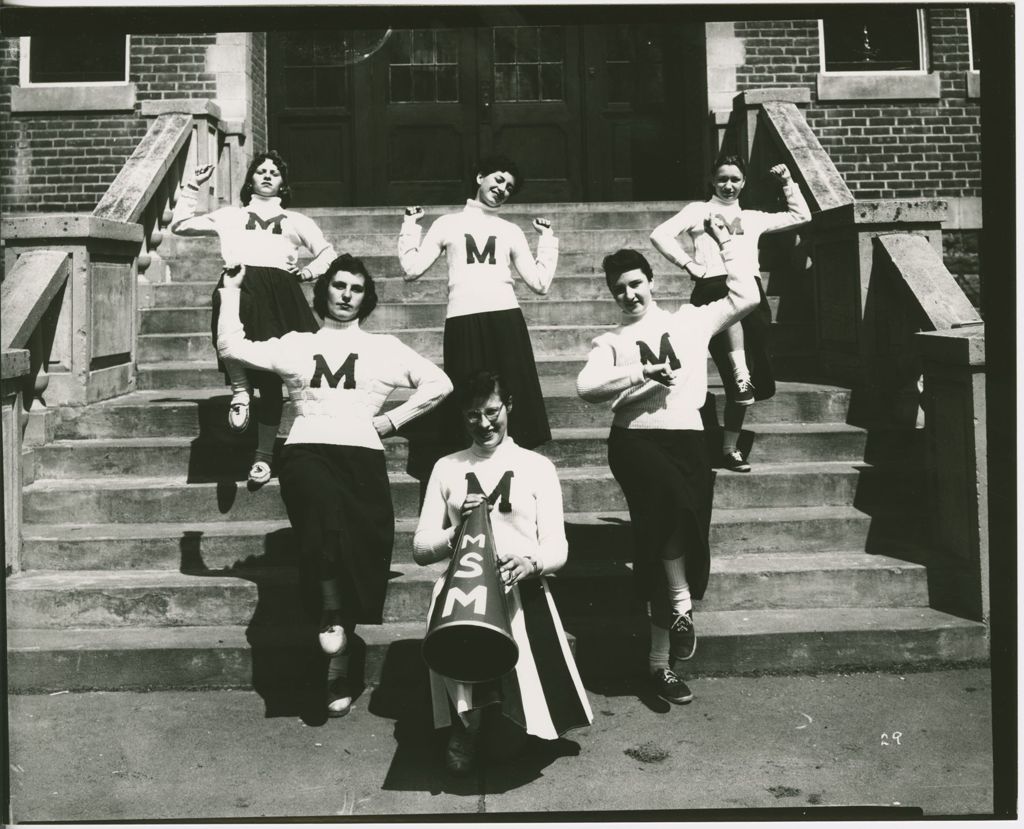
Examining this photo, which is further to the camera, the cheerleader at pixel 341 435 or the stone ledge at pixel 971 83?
the stone ledge at pixel 971 83

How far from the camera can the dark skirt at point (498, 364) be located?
5.46 meters

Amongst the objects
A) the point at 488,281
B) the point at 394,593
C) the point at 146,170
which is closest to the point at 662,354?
the point at 488,281

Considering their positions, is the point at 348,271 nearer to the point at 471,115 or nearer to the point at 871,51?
the point at 471,115

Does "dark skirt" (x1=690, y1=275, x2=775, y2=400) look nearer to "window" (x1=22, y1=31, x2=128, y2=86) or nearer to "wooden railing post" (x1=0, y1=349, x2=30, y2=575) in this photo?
"wooden railing post" (x1=0, y1=349, x2=30, y2=575)

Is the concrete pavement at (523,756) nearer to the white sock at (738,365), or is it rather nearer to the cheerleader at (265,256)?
the cheerleader at (265,256)

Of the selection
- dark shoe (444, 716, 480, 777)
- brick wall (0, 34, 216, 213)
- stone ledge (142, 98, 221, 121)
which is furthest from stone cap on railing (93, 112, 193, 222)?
dark shoe (444, 716, 480, 777)

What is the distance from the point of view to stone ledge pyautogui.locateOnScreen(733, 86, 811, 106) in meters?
9.01

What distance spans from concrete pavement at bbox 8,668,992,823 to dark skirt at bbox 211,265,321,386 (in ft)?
6.49

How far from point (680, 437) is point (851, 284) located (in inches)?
109

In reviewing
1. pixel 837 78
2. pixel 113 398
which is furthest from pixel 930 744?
pixel 837 78

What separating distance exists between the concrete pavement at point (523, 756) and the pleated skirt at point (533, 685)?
0.21 metres

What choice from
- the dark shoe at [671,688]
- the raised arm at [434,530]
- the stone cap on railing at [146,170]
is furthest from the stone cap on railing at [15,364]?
the dark shoe at [671,688]

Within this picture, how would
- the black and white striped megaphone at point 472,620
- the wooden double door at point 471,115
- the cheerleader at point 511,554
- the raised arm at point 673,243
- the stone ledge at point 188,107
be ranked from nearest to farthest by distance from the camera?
the black and white striped megaphone at point 472,620
the cheerleader at point 511,554
the raised arm at point 673,243
the stone ledge at point 188,107
the wooden double door at point 471,115

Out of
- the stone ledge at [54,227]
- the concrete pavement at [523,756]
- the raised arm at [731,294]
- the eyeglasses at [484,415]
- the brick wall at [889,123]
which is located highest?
the brick wall at [889,123]
